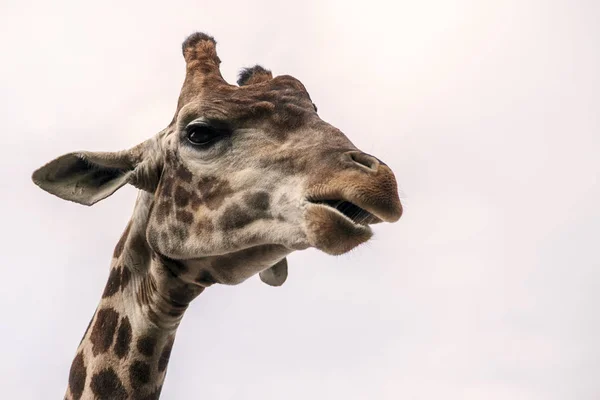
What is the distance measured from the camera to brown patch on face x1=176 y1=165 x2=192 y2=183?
16.8ft

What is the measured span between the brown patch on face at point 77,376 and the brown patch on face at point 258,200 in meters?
2.17

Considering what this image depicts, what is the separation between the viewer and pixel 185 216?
16.6ft

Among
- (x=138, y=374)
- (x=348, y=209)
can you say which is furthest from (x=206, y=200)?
(x=138, y=374)

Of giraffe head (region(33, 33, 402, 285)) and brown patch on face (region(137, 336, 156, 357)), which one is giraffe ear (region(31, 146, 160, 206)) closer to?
giraffe head (region(33, 33, 402, 285))

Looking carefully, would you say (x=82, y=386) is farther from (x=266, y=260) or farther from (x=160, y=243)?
(x=266, y=260)

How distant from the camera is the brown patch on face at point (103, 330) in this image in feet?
18.0

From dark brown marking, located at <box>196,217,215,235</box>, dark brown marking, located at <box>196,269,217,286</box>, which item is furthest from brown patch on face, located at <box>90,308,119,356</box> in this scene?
dark brown marking, located at <box>196,217,215,235</box>

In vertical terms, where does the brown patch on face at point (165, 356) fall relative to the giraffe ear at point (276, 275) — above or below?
below

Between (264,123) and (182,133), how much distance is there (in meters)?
0.67

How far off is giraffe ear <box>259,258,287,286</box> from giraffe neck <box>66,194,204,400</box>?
3.36ft

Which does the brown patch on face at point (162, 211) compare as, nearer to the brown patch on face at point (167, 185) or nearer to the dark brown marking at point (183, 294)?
the brown patch on face at point (167, 185)

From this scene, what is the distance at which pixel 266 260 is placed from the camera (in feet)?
16.4

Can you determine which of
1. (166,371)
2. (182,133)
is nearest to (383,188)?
(182,133)

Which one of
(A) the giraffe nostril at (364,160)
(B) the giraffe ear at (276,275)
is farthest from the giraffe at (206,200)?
(B) the giraffe ear at (276,275)
